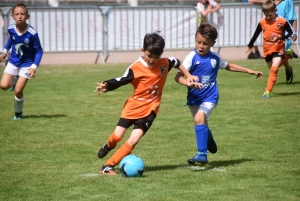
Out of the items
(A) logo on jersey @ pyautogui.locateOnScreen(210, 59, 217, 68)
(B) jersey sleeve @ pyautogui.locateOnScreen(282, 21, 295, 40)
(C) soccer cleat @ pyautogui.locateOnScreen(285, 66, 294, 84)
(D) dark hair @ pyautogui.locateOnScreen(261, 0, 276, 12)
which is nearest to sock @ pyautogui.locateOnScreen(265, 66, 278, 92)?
(B) jersey sleeve @ pyautogui.locateOnScreen(282, 21, 295, 40)

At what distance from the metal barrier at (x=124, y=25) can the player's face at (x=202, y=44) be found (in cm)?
1176

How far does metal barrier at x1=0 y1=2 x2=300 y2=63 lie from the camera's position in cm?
1905

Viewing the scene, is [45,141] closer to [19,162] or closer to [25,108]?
[19,162]

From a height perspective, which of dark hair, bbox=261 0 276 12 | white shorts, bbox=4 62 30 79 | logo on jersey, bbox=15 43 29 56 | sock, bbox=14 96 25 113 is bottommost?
sock, bbox=14 96 25 113

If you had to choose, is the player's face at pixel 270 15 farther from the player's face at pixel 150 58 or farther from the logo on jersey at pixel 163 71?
the player's face at pixel 150 58

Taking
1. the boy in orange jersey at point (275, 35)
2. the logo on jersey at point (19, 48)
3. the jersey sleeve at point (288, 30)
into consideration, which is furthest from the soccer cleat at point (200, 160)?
the jersey sleeve at point (288, 30)

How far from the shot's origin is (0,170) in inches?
290

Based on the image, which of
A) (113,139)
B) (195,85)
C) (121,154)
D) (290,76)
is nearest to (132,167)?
(121,154)

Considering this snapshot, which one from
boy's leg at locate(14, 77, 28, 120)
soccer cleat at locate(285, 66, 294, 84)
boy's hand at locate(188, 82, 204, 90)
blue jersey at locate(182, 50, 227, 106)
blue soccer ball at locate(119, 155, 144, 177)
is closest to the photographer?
blue soccer ball at locate(119, 155, 144, 177)

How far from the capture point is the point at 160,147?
28.2 feet

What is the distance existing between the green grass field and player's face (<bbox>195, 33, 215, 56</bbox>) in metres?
1.28

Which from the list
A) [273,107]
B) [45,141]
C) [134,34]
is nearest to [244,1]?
[134,34]

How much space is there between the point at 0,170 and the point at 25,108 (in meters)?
5.24

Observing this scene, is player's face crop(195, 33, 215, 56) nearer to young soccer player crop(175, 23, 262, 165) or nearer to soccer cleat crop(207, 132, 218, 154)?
young soccer player crop(175, 23, 262, 165)
